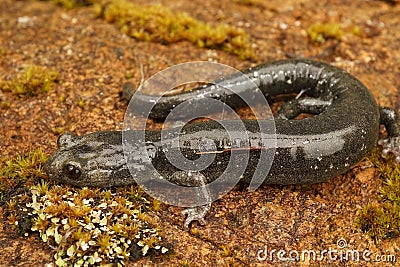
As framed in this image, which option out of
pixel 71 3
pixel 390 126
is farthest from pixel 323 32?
pixel 71 3

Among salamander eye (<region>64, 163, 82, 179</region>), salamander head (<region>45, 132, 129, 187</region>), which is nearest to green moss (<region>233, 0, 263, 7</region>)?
salamander head (<region>45, 132, 129, 187</region>)

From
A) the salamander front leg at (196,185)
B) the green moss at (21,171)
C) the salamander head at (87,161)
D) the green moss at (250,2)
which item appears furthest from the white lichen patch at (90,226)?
the green moss at (250,2)

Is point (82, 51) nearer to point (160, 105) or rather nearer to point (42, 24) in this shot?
point (42, 24)

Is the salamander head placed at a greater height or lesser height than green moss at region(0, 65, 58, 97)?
lesser

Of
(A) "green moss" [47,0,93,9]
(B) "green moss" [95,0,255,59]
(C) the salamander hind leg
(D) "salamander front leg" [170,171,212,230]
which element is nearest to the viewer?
(D) "salamander front leg" [170,171,212,230]

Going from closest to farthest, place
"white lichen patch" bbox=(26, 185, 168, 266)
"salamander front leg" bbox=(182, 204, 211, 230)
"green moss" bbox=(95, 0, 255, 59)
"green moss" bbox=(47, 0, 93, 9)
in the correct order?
"white lichen patch" bbox=(26, 185, 168, 266) → "salamander front leg" bbox=(182, 204, 211, 230) → "green moss" bbox=(95, 0, 255, 59) → "green moss" bbox=(47, 0, 93, 9)

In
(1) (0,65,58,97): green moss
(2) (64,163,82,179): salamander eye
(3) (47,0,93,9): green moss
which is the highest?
(3) (47,0,93,9): green moss

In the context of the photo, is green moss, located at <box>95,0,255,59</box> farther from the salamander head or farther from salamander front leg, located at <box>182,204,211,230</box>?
salamander front leg, located at <box>182,204,211,230</box>

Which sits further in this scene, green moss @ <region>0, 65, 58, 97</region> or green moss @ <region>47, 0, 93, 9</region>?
green moss @ <region>47, 0, 93, 9</region>
